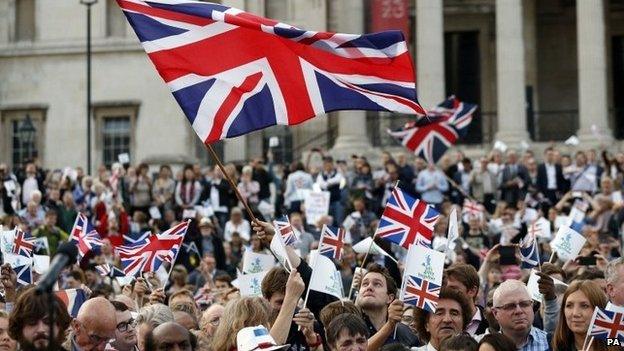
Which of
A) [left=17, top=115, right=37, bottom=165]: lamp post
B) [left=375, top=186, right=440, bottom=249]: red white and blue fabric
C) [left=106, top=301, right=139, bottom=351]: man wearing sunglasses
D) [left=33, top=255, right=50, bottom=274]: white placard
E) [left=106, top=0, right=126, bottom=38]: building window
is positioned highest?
[left=106, top=0, right=126, bottom=38]: building window

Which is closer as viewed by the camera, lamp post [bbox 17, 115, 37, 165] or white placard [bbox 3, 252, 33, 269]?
white placard [bbox 3, 252, 33, 269]

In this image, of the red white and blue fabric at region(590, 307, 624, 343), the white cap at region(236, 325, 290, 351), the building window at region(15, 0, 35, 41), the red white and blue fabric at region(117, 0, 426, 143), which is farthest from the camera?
the building window at region(15, 0, 35, 41)

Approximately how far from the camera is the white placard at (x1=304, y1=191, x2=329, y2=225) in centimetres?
3347

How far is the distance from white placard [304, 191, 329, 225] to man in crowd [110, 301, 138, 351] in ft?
65.5

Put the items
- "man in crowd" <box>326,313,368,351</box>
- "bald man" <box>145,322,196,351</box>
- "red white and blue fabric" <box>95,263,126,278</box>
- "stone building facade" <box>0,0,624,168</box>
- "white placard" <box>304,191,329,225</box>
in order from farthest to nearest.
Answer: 1. "stone building facade" <box>0,0,624,168</box>
2. "white placard" <box>304,191,329,225</box>
3. "red white and blue fabric" <box>95,263,126,278</box>
4. "man in crowd" <box>326,313,368,351</box>
5. "bald man" <box>145,322,196,351</box>

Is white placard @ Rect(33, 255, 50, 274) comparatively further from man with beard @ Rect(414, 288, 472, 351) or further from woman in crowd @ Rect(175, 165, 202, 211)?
woman in crowd @ Rect(175, 165, 202, 211)

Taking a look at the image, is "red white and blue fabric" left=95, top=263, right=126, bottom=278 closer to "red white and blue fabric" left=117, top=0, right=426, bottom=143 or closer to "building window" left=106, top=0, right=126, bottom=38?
"red white and blue fabric" left=117, top=0, right=426, bottom=143

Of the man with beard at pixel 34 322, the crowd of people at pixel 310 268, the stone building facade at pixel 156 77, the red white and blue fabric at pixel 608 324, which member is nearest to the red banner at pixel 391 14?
the crowd of people at pixel 310 268

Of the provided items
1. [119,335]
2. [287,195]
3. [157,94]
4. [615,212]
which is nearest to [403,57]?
[119,335]

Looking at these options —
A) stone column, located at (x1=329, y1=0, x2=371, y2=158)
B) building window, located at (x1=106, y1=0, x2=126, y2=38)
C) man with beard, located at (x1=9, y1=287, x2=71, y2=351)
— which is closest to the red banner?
stone column, located at (x1=329, y1=0, x2=371, y2=158)

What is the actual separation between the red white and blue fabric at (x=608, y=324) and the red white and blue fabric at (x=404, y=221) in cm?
551

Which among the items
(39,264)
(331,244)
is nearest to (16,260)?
(39,264)

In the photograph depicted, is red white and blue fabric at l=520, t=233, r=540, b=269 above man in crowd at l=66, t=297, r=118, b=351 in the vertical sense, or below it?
above

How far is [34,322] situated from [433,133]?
82.1 feet
